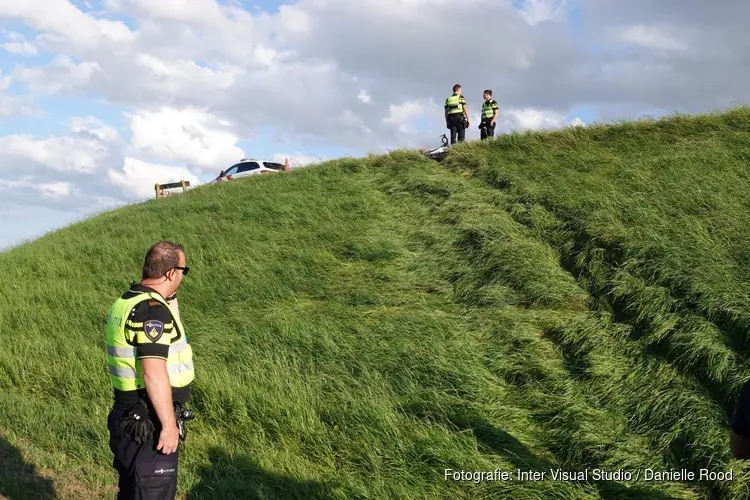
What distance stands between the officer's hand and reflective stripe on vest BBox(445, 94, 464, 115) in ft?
42.5

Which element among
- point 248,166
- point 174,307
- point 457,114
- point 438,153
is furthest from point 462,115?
point 174,307

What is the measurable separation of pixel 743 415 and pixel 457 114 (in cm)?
1320

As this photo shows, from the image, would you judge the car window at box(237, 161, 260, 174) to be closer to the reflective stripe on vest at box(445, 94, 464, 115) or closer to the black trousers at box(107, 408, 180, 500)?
the reflective stripe on vest at box(445, 94, 464, 115)

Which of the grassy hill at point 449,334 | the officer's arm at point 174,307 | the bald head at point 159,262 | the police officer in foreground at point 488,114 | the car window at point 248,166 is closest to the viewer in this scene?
the bald head at point 159,262

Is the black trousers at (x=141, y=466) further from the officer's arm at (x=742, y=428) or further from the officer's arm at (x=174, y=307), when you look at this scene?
the officer's arm at (x=742, y=428)

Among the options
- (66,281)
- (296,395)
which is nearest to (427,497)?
(296,395)

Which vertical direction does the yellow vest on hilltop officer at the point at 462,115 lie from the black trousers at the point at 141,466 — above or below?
above

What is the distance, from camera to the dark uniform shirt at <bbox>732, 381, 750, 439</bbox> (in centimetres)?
247

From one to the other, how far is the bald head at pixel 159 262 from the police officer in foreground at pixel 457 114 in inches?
487

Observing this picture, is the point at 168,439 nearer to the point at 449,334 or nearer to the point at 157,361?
the point at 157,361

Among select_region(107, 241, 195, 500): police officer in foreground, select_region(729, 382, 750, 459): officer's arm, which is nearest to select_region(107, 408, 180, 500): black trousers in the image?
select_region(107, 241, 195, 500): police officer in foreground

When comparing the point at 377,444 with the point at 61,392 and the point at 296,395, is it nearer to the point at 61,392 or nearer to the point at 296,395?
the point at 296,395

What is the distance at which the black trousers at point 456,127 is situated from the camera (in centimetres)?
1512

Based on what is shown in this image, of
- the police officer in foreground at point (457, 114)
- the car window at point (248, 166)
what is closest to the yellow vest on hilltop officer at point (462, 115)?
the police officer in foreground at point (457, 114)
